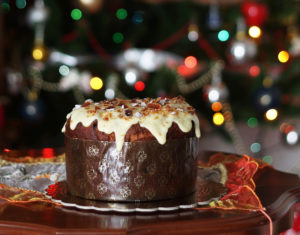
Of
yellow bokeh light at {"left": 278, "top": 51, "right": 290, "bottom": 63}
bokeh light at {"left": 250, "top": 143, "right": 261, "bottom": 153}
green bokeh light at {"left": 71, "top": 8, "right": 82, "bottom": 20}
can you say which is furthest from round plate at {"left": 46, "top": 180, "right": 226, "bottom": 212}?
bokeh light at {"left": 250, "top": 143, "right": 261, "bottom": 153}

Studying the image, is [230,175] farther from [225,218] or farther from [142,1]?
[142,1]

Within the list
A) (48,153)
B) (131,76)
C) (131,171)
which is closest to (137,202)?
(131,171)

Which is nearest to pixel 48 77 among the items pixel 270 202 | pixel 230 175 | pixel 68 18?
pixel 68 18

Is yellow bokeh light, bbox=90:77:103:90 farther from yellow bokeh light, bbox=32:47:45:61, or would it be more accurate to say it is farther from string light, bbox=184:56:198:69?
string light, bbox=184:56:198:69

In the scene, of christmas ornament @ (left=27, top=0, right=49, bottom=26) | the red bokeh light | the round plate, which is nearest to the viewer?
the round plate

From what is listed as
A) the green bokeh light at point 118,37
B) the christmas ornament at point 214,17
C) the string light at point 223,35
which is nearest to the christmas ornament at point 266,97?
the string light at point 223,35

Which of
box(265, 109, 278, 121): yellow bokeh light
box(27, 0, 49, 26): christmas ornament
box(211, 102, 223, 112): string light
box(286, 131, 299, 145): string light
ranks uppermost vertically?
box(27, 0, 49, 26): christmas ornament
